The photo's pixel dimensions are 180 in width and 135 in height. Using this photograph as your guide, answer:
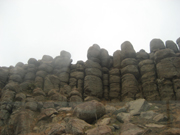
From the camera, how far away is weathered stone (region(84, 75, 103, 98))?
23.5 m

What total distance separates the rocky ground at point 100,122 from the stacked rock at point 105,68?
11.4m

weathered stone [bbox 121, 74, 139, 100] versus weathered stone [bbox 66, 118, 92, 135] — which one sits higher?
weathered stone [bbox 121, 74, 139, 100]

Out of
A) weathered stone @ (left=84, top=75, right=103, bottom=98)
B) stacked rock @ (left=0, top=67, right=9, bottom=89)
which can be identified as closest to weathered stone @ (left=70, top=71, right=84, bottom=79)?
weathered stone @ (left=84, top=75, right=103, bottom=98)

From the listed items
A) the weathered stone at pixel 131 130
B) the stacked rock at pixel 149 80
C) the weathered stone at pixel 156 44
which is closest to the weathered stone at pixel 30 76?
the stacked rock at pixel 149 80

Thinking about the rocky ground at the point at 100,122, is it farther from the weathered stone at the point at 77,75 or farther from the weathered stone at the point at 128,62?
the weathered stone at the point at 128,62

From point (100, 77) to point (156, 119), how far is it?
16.6 m

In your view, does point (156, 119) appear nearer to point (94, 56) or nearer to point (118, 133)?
point (118, 133)

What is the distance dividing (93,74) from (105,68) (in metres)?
3.04

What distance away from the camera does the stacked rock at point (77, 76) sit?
2573cm

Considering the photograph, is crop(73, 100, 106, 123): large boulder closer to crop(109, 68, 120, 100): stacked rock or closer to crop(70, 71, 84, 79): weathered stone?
crop(109, 68, 120, 100): stacked rock

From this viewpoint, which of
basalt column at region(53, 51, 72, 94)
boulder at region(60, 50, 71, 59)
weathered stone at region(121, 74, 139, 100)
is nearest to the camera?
weathered stone at region(121, 74, 139, 100)

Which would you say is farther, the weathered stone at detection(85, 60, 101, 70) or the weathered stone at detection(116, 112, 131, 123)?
the weathered stone at detection(85, 60, 101, 70)

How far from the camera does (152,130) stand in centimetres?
790

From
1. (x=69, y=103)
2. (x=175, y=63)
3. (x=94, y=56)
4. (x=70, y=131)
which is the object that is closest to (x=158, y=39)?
(x=175, y=63)
